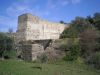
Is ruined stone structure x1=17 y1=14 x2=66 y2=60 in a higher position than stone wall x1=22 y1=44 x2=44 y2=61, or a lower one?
higher

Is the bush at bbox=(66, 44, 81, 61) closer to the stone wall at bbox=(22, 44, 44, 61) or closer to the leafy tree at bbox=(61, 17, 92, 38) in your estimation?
the stone wall at bbox=(22, 44, 44, 61)

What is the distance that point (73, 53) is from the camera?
19594 mm

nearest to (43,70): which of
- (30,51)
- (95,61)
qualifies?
(95,61)

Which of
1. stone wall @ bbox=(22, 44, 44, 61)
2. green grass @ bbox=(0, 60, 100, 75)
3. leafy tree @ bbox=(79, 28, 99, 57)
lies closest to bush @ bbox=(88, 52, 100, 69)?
green grass @ bbox=(0, 60, 100, 75)

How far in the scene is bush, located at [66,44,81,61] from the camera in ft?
62.3

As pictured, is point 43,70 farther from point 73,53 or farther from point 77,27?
point 77,27

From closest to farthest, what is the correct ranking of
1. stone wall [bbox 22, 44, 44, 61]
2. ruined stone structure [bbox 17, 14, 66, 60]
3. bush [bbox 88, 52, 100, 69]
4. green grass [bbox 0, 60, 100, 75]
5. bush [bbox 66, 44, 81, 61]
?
green grass [bbox 0, 60, 100, 75]
bush [bbox 88, 52, 100, 69]
bush [bbox 66, 44, 81, 61]
stone wall [bbox 22, 44, 44, 61]
ruined stone structure [bbox 17, 14, 66, 60]

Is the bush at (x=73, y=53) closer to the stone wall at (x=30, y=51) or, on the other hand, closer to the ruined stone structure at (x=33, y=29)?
the stone wall at (x=30, y=51)

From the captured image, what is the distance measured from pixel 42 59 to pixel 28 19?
10.8 m

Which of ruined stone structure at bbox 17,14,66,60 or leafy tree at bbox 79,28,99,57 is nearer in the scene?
leafy tree at bbox 79,28,99,57

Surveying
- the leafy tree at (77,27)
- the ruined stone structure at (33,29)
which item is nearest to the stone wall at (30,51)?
the ruined stone structure at (33,29)

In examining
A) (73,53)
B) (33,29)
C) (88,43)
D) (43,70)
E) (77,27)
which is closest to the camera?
(43,70)

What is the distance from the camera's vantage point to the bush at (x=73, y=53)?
18984mm

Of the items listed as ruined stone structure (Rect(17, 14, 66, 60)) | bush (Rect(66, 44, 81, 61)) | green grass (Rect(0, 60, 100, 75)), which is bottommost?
green grass (Rect(0, 60, 100, 75))
